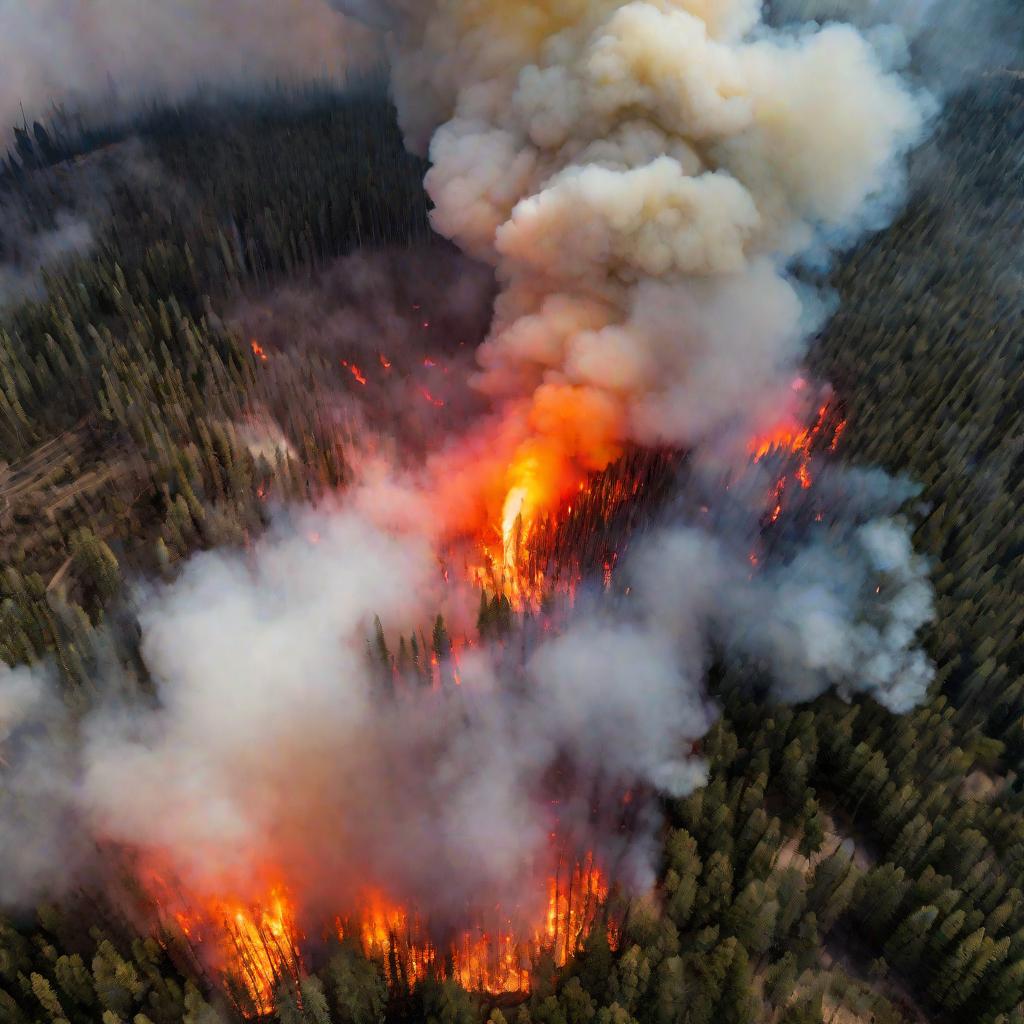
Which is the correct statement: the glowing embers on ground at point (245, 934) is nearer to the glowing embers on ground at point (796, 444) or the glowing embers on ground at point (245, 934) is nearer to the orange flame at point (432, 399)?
the glowing embers on ground at point (796, 444)

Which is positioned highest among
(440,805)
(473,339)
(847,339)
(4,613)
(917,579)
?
(473,339)

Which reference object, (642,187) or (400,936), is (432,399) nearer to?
(642,187)

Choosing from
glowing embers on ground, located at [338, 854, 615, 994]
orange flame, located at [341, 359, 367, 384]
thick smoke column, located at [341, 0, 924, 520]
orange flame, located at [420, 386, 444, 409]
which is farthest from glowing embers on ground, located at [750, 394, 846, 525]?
orange flame, located at [341, 359, 367, 384]

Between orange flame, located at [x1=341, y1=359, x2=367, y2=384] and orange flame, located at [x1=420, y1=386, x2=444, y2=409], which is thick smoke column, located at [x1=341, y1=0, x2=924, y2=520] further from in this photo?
orange flame, located at [x1=341, y1=359, x2=367, y2=384]

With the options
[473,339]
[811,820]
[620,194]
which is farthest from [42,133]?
[811,820]

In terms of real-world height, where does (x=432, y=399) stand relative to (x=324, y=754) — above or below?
above

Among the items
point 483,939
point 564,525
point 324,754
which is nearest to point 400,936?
point 483,939

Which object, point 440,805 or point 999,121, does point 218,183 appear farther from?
point 999,121
